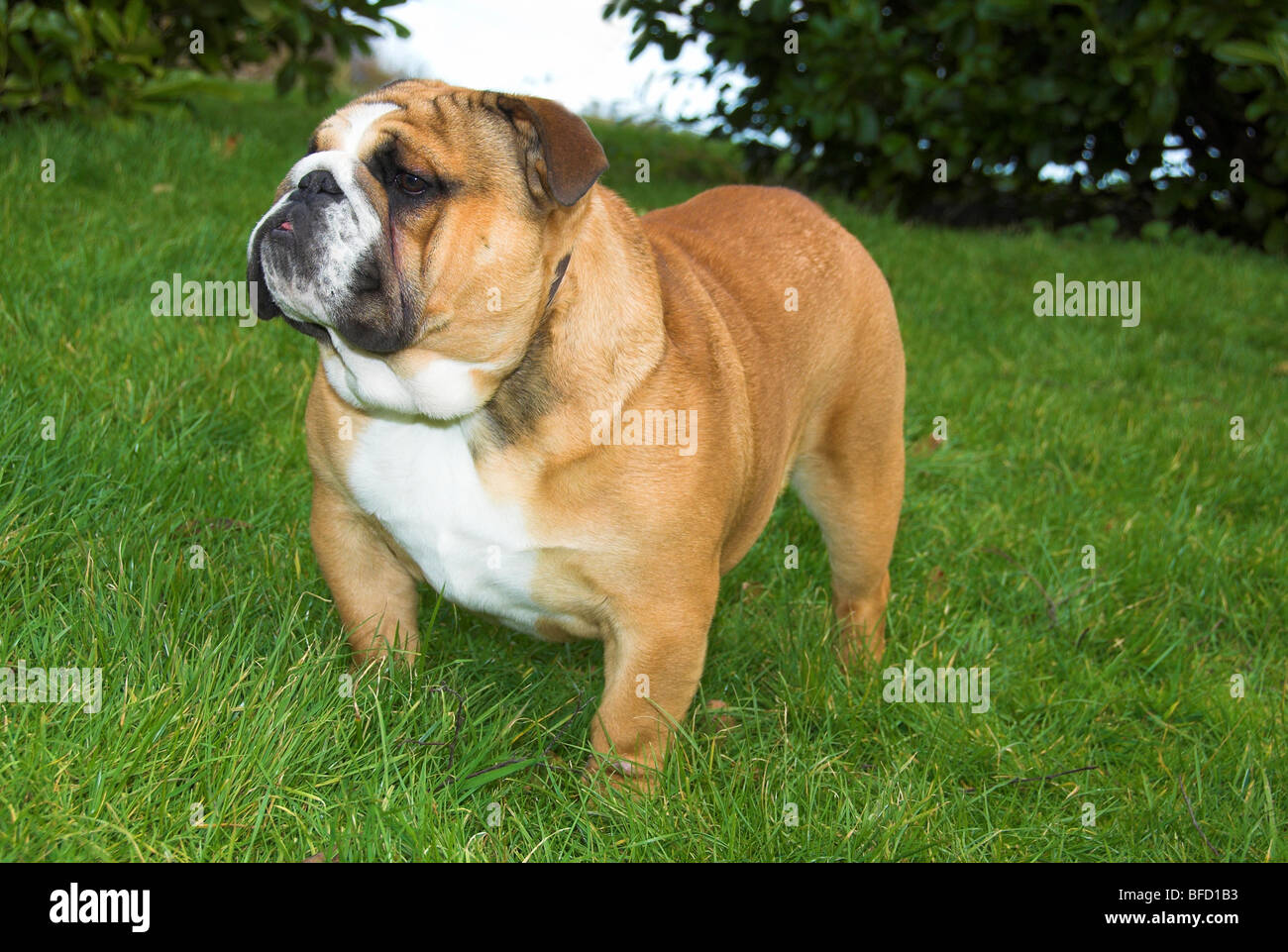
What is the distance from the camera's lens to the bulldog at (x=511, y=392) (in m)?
2.53

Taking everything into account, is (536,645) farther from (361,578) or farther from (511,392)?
(511,392)

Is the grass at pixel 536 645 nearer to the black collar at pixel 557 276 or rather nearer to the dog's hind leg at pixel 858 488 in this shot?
the dog's hind leg at pixel 858 488

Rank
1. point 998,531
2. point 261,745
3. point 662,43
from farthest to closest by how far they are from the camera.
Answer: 1. point 662,43
2. point 998,531
3. point 261,745

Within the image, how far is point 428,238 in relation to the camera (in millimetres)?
2537

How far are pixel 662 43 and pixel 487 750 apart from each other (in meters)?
7.79

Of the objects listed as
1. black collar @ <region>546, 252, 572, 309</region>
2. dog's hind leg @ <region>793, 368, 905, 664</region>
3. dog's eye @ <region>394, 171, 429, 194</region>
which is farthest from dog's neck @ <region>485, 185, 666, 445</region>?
dog's hind leg @ <region>793, 368, 905, 664</region>

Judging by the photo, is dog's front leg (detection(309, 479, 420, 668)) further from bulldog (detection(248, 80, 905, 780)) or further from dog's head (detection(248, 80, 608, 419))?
dog's head (detection(248, 80, 608, 419))

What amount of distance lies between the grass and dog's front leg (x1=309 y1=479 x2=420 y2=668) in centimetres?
12

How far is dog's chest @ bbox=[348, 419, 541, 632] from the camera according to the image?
8.89 feet

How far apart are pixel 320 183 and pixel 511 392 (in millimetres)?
599

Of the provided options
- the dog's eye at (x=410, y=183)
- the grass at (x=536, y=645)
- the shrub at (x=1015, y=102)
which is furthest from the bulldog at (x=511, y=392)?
the shrub at (x=1015, y=102)
